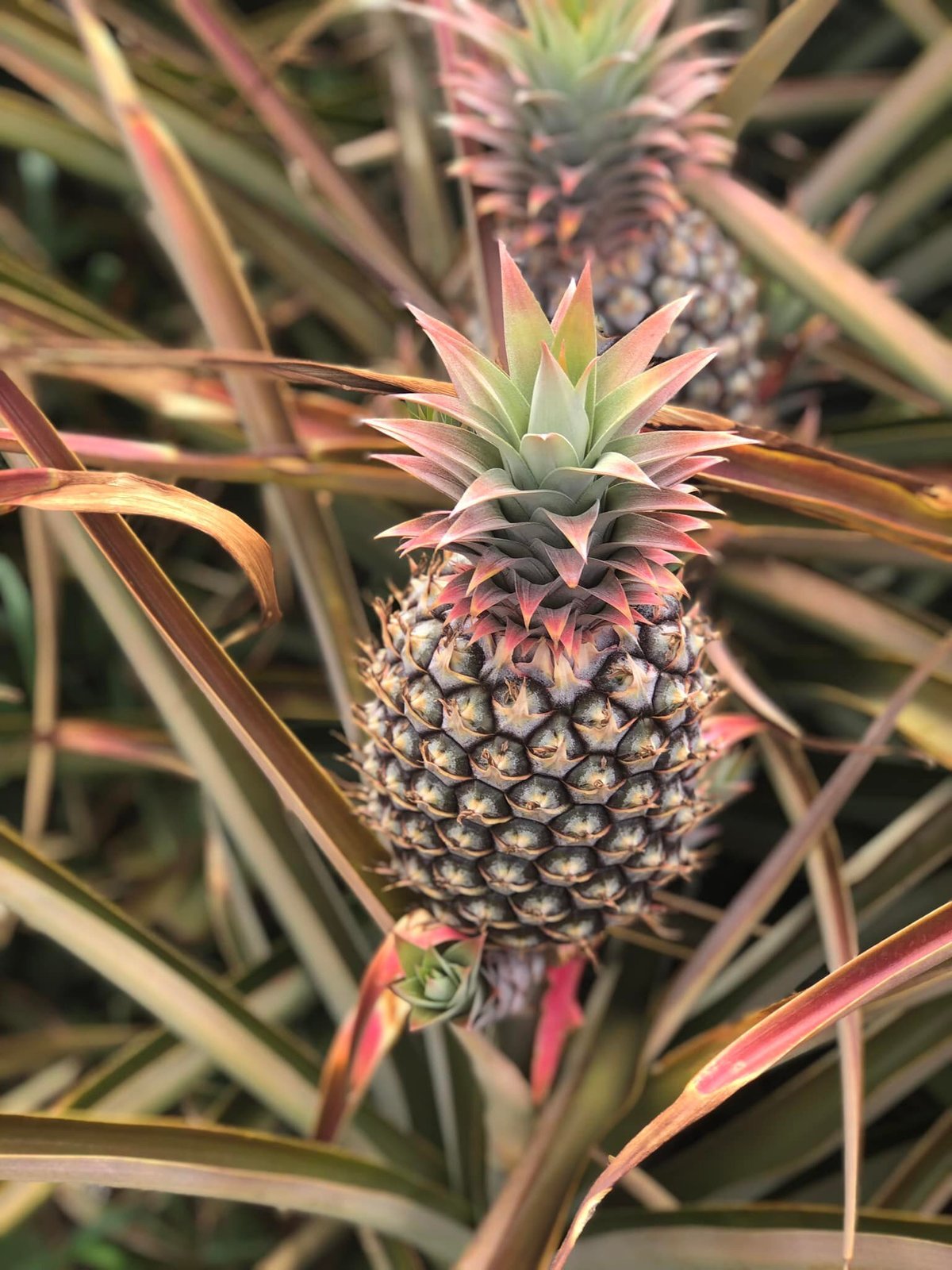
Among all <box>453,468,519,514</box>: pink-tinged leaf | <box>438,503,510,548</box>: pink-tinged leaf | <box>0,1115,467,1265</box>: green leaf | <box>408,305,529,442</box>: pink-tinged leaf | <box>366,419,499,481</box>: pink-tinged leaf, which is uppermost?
<box>408,305,529,442</box>: pink-tinged leaf

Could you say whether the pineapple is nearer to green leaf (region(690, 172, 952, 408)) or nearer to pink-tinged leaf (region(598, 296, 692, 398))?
green leaf (region(690, 172, 952, 408))

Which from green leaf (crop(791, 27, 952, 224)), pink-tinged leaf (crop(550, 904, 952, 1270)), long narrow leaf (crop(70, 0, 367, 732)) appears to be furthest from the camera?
green leaf (crop(791, 27, 952, 224))

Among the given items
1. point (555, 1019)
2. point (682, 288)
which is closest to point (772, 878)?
point (555, 1019)

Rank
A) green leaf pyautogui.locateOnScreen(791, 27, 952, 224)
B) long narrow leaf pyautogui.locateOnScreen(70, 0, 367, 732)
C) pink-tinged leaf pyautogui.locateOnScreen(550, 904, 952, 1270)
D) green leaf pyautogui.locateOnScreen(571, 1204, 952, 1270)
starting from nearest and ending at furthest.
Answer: pink-tinged leaf pyautogui.locateOnScreen(550, 904, 952, 1270), green leaf pyautogui.locateOnScreen(571, 1204, 952, 1270), long narrow leaf pyautogui.locateOnScreen(70, 0, 367, 732), green leaf pyautogui.locateOnScreen(791, 27, 952, 224)

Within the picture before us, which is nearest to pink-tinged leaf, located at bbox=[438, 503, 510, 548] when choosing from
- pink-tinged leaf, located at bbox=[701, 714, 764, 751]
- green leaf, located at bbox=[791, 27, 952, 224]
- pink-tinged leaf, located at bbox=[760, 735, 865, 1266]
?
pink-tinged leaf, located at bbox=[701, 714, 764, 751]

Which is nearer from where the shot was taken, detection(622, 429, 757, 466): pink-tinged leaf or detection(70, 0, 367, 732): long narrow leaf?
detection(622, 429, 757, 466): pink-tinged leaf

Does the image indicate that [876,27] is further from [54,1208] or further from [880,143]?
[54,1208]
